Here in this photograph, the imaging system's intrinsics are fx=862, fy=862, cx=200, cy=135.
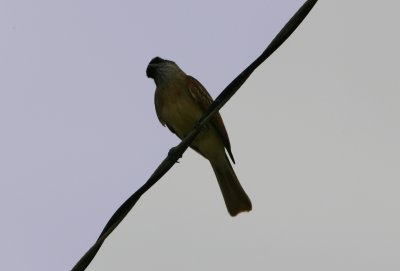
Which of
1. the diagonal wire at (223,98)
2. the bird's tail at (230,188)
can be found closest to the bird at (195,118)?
the bird's tail at (230,188)

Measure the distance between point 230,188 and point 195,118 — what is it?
3.46ft

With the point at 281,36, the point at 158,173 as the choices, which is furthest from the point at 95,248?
the point at 281,36

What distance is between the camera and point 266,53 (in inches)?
165

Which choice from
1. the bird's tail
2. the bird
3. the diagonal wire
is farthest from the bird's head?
the diagonal wire

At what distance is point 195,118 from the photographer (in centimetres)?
805

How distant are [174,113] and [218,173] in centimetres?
104

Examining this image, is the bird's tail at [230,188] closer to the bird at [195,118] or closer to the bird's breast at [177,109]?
the bird at [195,118]

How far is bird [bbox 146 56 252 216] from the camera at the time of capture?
809 cm

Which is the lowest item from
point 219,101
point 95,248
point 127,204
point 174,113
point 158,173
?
point 95,248

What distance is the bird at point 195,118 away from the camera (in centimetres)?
809

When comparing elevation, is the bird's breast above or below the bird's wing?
below

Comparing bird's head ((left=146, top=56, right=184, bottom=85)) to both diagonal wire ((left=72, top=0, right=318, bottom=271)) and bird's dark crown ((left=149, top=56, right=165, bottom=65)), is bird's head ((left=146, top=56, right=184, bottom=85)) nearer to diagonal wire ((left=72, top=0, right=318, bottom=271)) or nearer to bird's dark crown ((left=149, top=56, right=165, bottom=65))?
bird's dark crown ((left=149, top=56, right=165, bottom=65))

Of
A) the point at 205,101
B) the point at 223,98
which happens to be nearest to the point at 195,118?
the point at 205,101

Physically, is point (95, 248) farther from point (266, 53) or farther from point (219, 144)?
point (219, 144)
